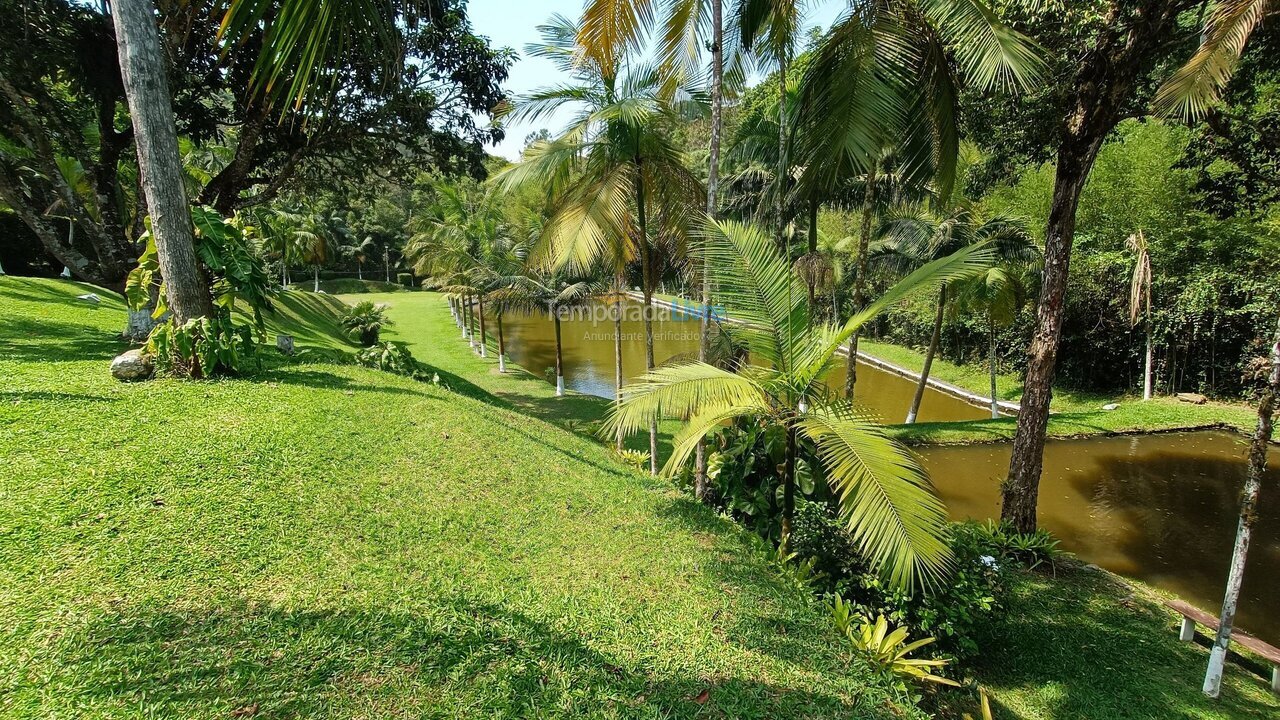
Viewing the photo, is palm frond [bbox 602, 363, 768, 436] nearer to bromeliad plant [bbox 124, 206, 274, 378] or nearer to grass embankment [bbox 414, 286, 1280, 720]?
grass embankment [bbox 414, 286, 1280, 720]

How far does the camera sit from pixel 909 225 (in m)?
12.1

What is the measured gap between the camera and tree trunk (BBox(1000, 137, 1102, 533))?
222 inches

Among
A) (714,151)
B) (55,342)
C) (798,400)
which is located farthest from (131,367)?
(714,151)

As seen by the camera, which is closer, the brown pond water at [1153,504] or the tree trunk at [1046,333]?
the tree trunk at [1046,333]

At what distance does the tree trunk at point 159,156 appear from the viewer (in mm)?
4645

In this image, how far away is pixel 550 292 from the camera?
14094 millimetres

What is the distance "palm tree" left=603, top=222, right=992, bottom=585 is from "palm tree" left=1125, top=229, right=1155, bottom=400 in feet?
37.7

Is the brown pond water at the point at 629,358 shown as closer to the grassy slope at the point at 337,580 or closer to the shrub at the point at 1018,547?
the grassy slope at the point at 337,580

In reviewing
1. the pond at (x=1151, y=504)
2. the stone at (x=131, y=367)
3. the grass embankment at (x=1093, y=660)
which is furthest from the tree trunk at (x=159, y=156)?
the grass embankment at (x=1093, y=660)

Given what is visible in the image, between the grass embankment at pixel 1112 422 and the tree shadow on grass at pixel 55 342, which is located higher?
the tree shadow on grass at pixel 55 342

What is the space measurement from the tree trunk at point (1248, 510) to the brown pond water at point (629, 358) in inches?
193

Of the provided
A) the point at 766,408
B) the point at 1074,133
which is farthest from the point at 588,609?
the point at 1074,133

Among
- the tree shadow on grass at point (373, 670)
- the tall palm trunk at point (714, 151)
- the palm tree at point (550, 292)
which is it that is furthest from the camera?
the palm tree at point (550, 292)

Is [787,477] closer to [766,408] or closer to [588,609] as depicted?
[766,408]
